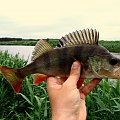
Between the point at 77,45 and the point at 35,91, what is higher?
the point at 77,45

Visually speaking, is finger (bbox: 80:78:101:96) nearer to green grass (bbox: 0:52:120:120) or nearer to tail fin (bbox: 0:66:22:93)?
tail fin (bbox: 0:66:22:93)

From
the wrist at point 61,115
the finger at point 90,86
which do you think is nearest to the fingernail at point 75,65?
the wrist at point 61,115

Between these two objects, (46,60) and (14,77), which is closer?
(46,60)

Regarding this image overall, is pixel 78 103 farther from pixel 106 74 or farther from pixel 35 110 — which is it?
pixel 35 110

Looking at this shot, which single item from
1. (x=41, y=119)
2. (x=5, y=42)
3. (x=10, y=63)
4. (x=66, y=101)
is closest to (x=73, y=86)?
(x=66, y=101)

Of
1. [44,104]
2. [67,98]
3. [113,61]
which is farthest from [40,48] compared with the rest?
[44,104]

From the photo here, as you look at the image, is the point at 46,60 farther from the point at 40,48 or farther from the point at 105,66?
the point at 105,66
